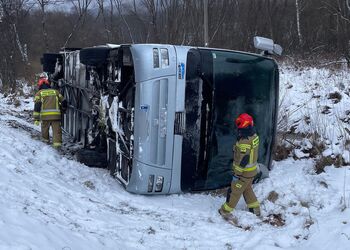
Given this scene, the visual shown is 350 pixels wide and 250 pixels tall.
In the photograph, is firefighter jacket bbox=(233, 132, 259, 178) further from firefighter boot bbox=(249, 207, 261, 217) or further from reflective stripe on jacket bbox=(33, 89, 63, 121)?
reflective stripe on jacket bbox=(33, 89, 63, 121)

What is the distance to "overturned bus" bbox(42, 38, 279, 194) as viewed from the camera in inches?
212

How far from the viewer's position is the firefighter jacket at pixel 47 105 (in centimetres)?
811

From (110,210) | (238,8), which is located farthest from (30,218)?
(238,8)

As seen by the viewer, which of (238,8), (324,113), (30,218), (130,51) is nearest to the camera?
(30,218)

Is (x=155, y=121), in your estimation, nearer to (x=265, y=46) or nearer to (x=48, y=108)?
(x=265, y=46)

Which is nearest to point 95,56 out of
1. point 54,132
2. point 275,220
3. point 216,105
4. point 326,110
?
point 216,105

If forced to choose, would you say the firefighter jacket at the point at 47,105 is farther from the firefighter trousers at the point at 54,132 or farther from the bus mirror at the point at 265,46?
the bus mirror at the point at 265,46

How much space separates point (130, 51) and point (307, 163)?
3.22 metres

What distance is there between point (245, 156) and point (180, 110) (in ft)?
3.24

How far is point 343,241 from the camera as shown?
14.2 ft

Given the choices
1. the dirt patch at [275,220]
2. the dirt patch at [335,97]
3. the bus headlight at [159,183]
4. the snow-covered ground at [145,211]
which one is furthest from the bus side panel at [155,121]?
the dirt patch at [335,97]

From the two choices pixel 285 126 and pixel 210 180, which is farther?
pixel 285 126

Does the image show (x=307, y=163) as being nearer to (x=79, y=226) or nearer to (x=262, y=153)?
(x=262, y=153)

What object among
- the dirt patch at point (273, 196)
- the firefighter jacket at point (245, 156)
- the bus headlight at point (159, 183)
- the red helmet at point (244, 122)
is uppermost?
the red helmet at point (244, 122)
